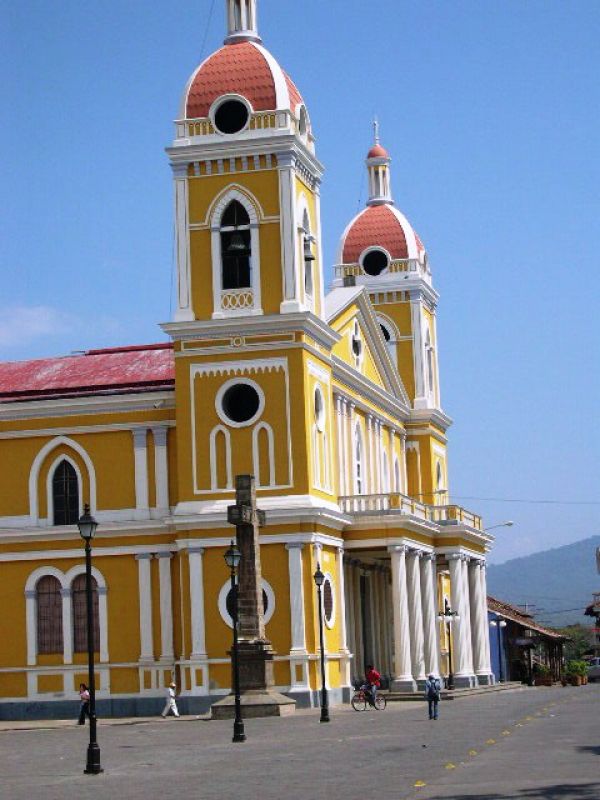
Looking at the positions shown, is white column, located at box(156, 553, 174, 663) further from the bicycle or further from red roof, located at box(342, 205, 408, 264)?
red roof, located at box(342, 205, 408, 264)

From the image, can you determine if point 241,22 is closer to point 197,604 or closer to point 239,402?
point 239,402

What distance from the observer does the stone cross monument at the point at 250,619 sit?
45938 mm

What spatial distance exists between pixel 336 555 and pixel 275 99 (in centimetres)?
1453

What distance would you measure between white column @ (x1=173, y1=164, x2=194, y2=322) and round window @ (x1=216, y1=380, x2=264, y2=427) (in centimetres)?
259

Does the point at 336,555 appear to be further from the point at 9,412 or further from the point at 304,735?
the point at 304,735

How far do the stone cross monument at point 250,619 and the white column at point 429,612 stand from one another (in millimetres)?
12145

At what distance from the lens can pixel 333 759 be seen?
2806 centimetres

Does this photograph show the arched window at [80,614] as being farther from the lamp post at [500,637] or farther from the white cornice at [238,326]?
the lamp post at [500,637]

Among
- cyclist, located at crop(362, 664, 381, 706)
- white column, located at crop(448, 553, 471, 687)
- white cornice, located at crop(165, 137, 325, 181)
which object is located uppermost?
white cornice, located at crop(165, 137, 325, 181)

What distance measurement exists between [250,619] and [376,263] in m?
29.0

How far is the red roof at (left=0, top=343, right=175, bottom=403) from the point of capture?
56.4 meters

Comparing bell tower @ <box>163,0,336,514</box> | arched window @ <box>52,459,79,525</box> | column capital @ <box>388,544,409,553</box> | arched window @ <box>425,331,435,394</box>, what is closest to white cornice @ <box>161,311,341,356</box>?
bell tower @ <box>163,0,336,514</box>

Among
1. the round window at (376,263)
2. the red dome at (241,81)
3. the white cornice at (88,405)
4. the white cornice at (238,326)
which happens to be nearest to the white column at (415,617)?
the white cornice at (238,326)

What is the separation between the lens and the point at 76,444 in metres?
55.7
